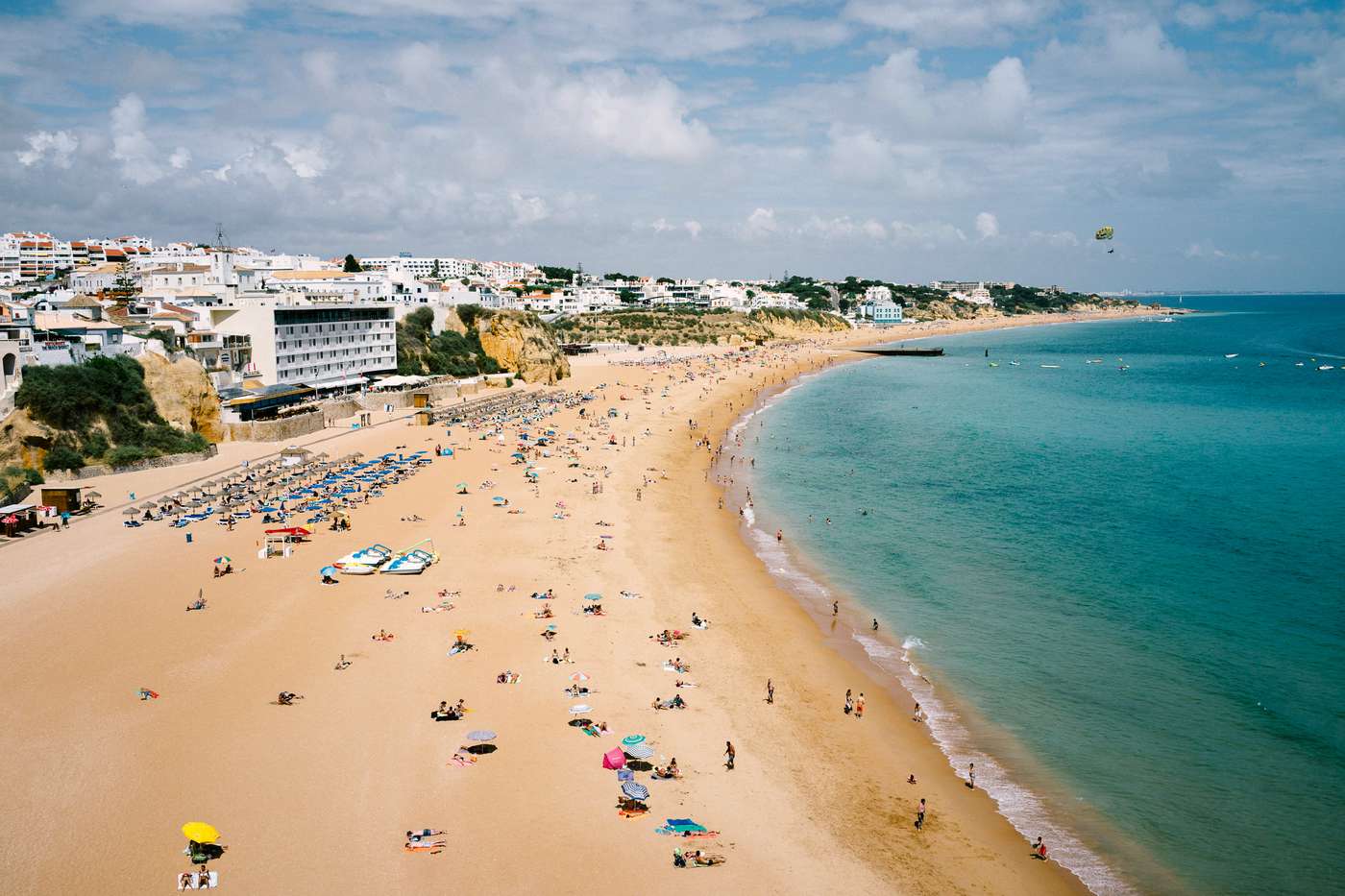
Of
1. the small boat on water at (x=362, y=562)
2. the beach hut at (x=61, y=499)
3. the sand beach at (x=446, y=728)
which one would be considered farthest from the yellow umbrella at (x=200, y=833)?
the beach hut at (x=61, y=499)

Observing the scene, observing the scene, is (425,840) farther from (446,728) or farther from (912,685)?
(912,685)

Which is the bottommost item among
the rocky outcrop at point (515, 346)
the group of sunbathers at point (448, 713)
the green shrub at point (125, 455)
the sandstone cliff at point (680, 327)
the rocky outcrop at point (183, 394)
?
the group of sunbathers at point (448, 713)

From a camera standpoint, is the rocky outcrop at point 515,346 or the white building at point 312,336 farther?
the rocky outcrop at point 515,346

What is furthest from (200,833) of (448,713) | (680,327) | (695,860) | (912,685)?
(680,327)

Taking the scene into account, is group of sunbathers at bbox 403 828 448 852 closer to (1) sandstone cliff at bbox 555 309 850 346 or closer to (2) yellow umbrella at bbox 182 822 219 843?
(2) yellow umbrella at bbox 182 822 219 843

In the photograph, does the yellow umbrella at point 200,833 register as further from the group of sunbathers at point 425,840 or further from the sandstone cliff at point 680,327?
the sandstone cliff at point 680,327

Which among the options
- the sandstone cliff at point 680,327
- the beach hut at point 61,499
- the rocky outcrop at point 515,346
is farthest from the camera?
the sandstone cliff at point 680,327

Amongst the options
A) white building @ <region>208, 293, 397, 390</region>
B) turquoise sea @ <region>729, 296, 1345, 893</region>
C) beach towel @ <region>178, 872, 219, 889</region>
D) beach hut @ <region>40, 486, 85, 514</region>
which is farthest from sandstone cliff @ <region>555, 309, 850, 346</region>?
beach towel @ <region>178, 872, 219, 889</region>
